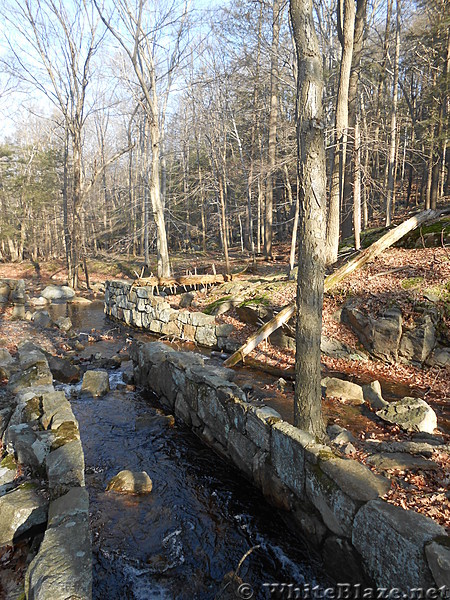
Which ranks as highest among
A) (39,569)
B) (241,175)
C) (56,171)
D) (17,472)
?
(56,171)

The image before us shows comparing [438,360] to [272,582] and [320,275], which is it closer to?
[320,275]

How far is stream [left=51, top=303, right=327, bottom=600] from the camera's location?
3.24 m

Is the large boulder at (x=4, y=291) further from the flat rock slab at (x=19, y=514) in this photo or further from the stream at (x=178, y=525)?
the flat rock slab at (x=19, y=514)

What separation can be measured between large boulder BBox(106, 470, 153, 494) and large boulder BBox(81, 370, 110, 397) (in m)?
3.15

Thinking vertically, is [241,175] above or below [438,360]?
above

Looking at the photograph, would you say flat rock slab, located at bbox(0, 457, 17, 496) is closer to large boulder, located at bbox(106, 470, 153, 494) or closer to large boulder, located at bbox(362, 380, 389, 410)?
large boulder, located at bbox(106, 470, 153, 494)

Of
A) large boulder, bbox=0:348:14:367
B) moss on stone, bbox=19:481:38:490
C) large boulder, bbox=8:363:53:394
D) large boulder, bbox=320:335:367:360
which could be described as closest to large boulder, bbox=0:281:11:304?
large boulder, bbox=0:348:14:367

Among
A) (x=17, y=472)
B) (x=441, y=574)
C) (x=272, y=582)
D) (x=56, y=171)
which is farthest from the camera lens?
(x=56, y=171)

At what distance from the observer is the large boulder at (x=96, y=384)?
7.46 m

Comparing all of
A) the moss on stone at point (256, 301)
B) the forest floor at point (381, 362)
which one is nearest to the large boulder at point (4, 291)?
the forest floor at point (381, 362)

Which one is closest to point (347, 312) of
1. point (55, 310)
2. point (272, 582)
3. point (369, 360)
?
point (369, 360)

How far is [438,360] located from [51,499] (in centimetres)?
704

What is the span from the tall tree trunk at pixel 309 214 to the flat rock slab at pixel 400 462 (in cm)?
66

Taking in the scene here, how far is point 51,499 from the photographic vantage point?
362 cm
